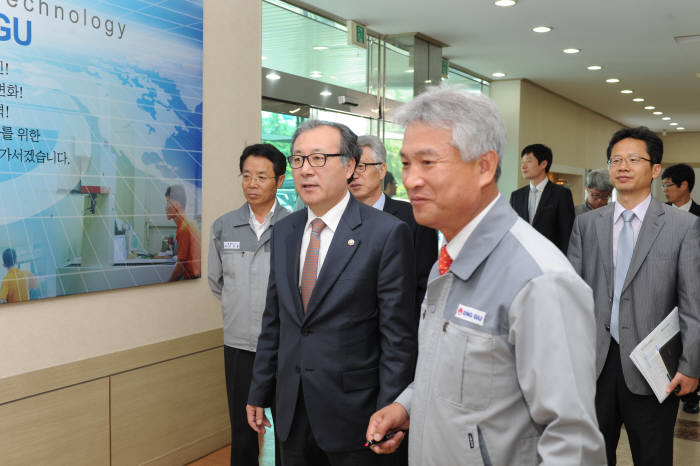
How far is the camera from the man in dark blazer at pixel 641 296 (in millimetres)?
2500

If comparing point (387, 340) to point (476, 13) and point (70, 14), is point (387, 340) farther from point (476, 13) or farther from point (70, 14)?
point (476, 13)

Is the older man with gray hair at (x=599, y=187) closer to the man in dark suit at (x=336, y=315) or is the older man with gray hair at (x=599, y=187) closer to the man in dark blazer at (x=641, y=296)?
the man in dark blazer at (x=641, y=296)

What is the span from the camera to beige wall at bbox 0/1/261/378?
9.96 feet

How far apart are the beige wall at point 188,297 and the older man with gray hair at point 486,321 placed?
228cm

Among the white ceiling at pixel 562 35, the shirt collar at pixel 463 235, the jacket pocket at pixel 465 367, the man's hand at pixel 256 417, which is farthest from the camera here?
the white ceiling at pixel 562 35

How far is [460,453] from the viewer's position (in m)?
1.35

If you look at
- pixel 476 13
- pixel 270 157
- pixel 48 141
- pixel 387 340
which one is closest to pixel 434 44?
pixel 476 13

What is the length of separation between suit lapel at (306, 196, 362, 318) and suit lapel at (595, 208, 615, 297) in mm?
1173

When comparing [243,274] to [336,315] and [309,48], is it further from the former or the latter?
[309,48]

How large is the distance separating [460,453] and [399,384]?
0.75 meters

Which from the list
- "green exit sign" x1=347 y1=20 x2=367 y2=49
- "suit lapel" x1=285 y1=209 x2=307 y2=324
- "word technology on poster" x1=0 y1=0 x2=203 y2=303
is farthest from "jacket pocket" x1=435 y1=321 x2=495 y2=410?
"green exit sign" x1=347 y1=20 x2=367 y2=49

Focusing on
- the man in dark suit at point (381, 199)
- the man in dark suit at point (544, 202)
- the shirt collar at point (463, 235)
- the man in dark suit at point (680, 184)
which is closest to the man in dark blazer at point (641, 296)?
the man in dark suit at point (381, 199)

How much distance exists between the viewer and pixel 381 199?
3.61 m

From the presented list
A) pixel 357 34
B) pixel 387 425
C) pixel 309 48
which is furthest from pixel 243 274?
pixel 357 34
